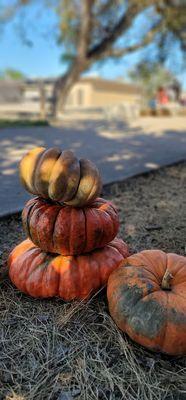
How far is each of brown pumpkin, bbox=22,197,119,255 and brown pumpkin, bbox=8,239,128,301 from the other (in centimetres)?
6

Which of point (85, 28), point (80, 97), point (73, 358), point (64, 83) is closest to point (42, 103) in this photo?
point (64, 83)

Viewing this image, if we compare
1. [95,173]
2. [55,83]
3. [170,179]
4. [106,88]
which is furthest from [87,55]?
[106,88]

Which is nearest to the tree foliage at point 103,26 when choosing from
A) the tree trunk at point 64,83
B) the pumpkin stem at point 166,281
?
the tree trunk at point 64,83

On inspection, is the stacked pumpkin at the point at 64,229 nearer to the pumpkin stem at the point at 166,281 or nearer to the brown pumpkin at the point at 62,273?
the brown pumpkin at the point at 62,273

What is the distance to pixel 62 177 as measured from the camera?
230 cm

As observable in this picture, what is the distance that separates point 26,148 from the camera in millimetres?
7926

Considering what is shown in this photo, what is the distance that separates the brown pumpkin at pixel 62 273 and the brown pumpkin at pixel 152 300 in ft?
0.47

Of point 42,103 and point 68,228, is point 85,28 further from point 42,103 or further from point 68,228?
point 68,228

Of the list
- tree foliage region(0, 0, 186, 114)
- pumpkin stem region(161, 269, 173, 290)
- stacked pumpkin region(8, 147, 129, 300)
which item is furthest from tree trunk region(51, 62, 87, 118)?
pumpkin stem region(161, 269, 173, 290)

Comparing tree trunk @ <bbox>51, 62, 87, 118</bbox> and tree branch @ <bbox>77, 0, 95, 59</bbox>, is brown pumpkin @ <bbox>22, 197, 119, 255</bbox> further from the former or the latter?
tree trunk @ <bbox>51, 62, 87, 118</bbox>

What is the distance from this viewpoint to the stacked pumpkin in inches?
92.5

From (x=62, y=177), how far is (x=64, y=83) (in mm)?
18453

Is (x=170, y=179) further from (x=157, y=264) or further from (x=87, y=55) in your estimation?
(x=87, y=55)

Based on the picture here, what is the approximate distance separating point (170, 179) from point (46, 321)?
3.75 m
